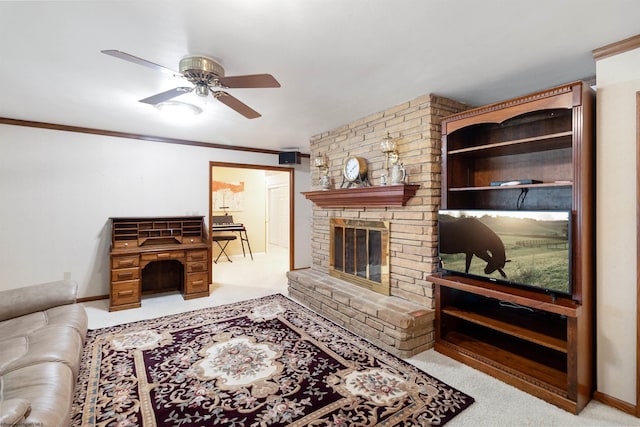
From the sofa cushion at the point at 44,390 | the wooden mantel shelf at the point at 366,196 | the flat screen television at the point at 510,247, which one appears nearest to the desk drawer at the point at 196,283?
the wooden mantel shelf at the point at 366,196

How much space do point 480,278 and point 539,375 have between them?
73cm

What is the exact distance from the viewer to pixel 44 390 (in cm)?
141

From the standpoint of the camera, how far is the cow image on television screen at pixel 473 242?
224 cm

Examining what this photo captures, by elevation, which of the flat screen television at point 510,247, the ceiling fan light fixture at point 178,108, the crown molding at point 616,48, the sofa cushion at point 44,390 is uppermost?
the ceiling fan light fixture at point 178,108

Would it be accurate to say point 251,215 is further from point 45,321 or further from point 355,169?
point 45,321

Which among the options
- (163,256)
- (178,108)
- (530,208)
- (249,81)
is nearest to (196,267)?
(163,256)

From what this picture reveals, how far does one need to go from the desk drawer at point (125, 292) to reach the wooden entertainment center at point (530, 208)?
3.59 meters

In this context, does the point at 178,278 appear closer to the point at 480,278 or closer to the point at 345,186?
the point at 345,186

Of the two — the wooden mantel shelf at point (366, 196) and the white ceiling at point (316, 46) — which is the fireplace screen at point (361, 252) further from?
the white ceiling at point (316, 46)

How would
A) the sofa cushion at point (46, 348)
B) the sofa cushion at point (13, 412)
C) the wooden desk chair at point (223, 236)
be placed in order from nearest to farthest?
the sofa cushion at point (13, 412) < the sofa cushion at point (46, 348) < the wooden desk chair at point (223, 236)

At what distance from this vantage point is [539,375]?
2057mm

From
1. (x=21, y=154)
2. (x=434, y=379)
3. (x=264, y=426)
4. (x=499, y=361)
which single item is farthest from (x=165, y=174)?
(x=499, y=361)

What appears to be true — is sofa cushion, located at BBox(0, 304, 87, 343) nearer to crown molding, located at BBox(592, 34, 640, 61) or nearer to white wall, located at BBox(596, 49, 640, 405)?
white wall, located at BBox(596, 49, 640, 405)

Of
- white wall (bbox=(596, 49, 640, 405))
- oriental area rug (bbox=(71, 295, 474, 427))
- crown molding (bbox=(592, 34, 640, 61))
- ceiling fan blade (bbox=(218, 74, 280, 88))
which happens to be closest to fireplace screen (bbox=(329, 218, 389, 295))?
oriental area rug (bbox=(71, 295, 474, 427))
